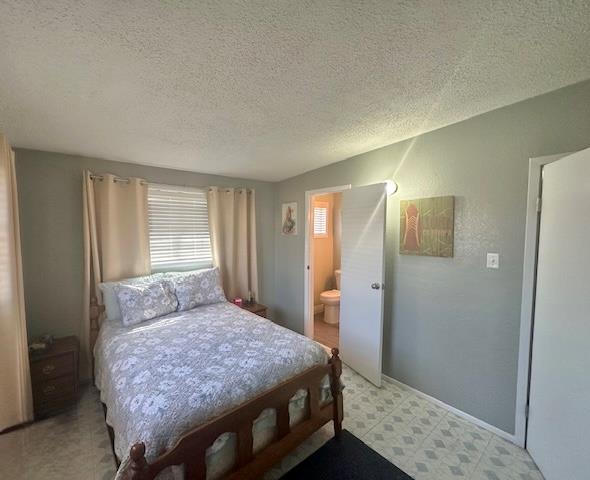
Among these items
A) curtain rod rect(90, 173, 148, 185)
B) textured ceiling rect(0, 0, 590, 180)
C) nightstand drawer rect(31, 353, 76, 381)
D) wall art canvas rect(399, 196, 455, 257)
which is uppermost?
textured ceiling rect(0, 0, 590, 180)

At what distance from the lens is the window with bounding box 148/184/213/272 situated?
301cm

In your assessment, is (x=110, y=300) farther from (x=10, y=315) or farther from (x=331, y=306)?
(x=331, y=306)

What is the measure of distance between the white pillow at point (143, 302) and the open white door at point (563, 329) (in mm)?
2930

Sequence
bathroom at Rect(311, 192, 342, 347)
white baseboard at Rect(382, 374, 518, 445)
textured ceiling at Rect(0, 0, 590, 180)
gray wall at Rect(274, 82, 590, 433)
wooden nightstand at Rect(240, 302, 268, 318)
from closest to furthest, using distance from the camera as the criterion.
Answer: textured ceiling at Rect(0, 0, 590, 180)
gray wall at Rect(274, 82, 590, 433)
white baseboard at Rect(382, 374, 518, 445)
wooden nightstand at Rect(240, 302, 268, 318)
bathroom at Rect(311, 192, 342, 347)

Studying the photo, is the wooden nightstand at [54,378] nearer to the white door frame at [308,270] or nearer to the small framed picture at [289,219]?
the white door frame at [308,270]

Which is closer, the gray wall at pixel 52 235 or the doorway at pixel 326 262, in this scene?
the gray wall at pixel 52 235

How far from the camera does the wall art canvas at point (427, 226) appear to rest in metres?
2.10

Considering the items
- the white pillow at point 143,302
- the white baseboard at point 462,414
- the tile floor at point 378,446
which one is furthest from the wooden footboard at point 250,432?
the white pillow at point 143,302

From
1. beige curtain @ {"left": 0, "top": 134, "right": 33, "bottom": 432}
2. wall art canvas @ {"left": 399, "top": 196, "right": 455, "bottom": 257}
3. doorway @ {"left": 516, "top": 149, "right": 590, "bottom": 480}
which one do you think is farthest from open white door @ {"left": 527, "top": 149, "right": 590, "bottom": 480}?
beige curtain @ {"left": 0, "top": 134, "right": 33, "bottom": 432}

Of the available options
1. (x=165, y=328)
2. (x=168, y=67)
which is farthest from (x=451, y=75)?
(x=165, y=328)

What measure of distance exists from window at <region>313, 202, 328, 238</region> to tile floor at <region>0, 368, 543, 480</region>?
9.34 ft

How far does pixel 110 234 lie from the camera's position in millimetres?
2633

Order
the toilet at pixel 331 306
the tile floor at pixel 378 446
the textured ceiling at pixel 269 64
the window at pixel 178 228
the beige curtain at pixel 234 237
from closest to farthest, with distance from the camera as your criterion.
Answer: the textured ceiling at pixel 269 64
the tile floor at pixel 378 446
the window at pixel 178 228
the beige curtain at pixel 234 237
the toilet at pixel 331 306

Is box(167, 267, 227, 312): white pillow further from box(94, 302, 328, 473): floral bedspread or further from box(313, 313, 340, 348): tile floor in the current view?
box(313, 313, 340, 348): tile floor
